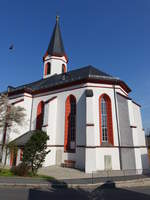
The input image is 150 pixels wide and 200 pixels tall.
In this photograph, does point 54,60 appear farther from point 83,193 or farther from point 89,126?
point 83,193

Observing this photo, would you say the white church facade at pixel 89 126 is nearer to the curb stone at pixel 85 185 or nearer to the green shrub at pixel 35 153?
the green shrub at pixel 35 153

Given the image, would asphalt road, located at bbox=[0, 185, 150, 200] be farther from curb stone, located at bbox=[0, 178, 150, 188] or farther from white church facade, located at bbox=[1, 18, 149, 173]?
white church facade, located at bbox=[1, 18, 149, 173]

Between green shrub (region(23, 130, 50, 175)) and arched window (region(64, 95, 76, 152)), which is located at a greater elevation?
arched window (region(64, 95, 76, 152))

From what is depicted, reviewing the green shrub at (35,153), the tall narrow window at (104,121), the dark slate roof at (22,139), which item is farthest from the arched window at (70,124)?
the green shrub at (35,153)

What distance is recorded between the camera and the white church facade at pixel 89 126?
1432cm

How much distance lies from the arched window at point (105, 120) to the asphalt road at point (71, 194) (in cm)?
685

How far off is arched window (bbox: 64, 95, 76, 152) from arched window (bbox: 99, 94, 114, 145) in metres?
3.14

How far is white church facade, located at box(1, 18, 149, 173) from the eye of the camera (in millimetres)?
14320

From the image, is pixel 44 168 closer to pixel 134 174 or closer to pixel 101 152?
pixel 101 152

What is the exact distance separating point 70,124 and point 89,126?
136 inches

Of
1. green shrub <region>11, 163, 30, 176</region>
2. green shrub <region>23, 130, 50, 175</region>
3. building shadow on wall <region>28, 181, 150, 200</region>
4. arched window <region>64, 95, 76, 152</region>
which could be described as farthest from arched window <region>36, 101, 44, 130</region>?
building shadow on wall <region>28, 181, 150, 200</region>

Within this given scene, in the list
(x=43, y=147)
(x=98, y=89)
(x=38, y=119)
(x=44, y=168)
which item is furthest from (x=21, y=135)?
(x=98, y=89)

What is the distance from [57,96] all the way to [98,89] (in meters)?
5.45

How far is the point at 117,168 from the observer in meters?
14.3
